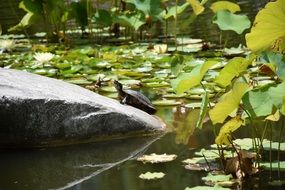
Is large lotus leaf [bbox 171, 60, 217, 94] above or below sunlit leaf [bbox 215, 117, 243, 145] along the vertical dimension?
above

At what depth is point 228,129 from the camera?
193 centimetres

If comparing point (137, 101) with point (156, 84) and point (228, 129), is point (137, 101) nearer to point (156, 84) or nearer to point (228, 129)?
point (156, 84)

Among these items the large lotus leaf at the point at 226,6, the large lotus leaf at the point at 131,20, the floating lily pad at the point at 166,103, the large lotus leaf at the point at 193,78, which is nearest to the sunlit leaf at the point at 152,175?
the large lotus leaf at the point at 193,78

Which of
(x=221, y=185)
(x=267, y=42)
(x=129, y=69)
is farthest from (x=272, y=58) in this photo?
(x=129, y=69)

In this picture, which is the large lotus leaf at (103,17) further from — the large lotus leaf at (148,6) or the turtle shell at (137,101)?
the turtle shell at (137,101)

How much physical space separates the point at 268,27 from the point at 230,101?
26cm

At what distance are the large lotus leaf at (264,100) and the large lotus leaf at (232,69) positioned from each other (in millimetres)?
138

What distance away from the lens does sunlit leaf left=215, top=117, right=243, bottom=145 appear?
6.26 ft

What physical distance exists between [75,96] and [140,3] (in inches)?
102

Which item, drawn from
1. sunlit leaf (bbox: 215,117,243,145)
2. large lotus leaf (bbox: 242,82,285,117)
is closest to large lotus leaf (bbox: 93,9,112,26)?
sunlit leaf (bbox: 215,117,243,145)

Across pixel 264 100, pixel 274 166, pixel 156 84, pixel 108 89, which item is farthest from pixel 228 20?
pixel 264 100

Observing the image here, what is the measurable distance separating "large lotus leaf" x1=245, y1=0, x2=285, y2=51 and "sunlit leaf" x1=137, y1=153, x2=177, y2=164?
63 centimetres

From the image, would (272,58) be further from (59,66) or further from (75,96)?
(59,66)

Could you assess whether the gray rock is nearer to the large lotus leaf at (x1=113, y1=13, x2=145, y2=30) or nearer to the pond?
the pond
